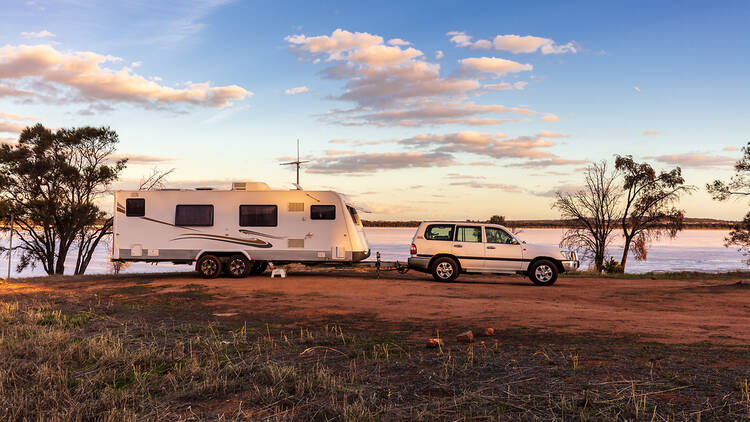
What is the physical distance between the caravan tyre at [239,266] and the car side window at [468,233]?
7.22 m

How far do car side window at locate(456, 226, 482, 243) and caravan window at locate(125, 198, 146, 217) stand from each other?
10.8 metres

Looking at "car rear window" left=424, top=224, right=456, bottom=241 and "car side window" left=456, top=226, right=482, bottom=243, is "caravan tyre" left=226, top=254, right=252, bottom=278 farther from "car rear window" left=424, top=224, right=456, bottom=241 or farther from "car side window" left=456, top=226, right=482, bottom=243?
"car side window" left=456, top=226, right=482, bottom=243

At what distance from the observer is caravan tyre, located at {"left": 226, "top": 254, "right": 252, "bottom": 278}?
1883 centimetres

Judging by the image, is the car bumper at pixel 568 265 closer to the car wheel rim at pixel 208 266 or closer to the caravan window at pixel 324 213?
the caravan window at pixel 324 213

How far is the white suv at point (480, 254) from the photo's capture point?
17625 millimetres

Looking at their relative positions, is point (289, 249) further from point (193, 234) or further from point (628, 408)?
point (628, 408)

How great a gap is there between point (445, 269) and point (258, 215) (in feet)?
21.7

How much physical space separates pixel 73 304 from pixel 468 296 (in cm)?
977

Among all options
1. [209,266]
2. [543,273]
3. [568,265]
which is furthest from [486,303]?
[209,266]

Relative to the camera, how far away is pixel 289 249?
18.6 meters

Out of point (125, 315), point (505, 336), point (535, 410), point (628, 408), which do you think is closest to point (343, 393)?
point (535, 410)

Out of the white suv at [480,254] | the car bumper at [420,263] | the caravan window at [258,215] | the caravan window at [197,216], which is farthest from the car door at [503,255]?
the caravan window at [197,216]

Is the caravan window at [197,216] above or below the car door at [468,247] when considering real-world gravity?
above

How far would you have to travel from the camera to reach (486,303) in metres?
12.9
